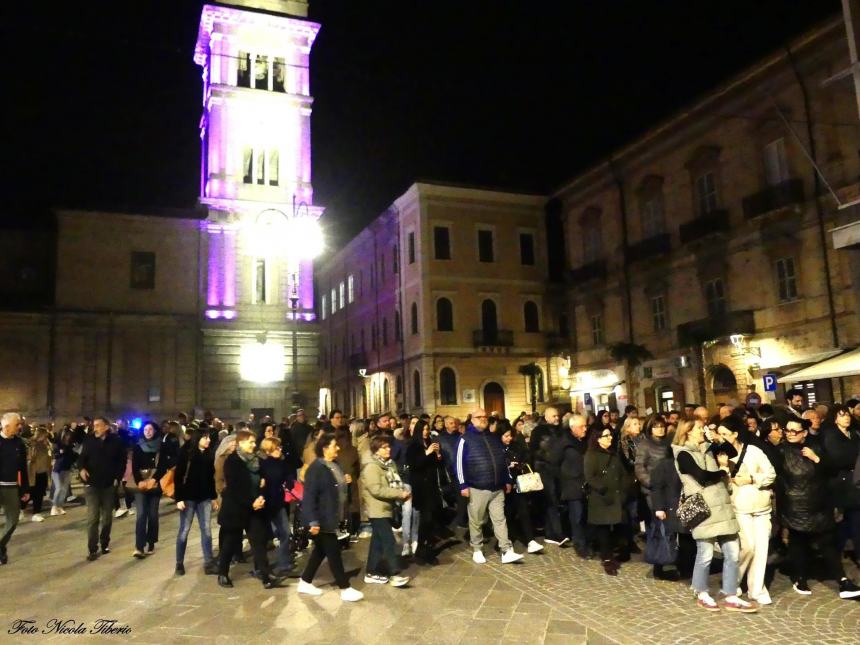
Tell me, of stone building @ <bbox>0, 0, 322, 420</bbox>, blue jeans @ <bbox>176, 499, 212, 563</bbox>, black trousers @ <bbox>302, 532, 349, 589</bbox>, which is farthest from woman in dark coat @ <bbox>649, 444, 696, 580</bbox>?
stone building @ <bbox>0, 0, 322, 420</bbox>

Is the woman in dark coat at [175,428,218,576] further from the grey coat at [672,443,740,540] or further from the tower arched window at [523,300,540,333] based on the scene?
the tower arched window at [523,300,540,333]

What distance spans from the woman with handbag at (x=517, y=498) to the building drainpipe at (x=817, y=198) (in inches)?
539

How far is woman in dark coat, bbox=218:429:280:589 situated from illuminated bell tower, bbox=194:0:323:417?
25.0 meters

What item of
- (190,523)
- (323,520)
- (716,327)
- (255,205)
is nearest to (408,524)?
(323,520)

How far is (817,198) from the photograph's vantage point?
67.5 feet

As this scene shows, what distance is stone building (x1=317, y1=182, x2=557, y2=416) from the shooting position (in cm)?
3375

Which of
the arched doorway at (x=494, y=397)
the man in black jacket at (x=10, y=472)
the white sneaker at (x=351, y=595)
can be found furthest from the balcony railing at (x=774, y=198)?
the man in black jacket at (x=10, y=472)

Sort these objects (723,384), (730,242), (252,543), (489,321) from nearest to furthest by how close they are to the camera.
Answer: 1. (252,543)
2. (723,384)
3. (730,242)
4. (489,321)

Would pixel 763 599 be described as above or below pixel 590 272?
below

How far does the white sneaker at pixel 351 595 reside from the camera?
273 inches

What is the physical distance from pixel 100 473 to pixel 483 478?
508 centimetres

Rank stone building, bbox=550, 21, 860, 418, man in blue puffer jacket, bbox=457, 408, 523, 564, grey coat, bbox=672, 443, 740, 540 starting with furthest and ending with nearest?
stone building, bbox=550, 21, 860, 418 → man in blue puffer jacket, bbox=457, 408, 523, 564 → grey coat, bbox=672, 443, 740, 540

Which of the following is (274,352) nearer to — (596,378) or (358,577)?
(596,378)

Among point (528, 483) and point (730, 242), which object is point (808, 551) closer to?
point (528, 483)
